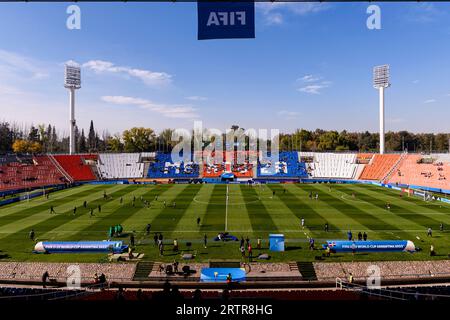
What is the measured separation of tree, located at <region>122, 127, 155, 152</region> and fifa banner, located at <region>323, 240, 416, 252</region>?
113889 millimetres

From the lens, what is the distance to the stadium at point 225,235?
21.8 meters

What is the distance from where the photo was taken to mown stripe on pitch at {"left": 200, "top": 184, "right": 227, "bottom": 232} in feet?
115

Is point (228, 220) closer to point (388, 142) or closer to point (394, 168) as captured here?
point (394, 168)

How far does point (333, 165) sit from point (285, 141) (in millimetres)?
64885

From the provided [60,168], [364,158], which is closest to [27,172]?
[60,168]

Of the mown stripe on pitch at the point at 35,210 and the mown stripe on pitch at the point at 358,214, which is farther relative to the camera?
the mown stripe on pitch at the point at 35,210

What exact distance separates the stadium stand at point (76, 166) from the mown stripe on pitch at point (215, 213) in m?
38.8

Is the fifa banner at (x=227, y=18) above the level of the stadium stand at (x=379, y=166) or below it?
above

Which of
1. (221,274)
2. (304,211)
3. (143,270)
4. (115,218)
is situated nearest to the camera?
(221,274)

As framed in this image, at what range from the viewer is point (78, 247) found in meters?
27.3

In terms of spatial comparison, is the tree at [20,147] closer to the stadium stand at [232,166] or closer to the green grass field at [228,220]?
the stadium stand at [232,166]

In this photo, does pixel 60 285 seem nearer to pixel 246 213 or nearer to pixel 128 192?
pixel 246 213

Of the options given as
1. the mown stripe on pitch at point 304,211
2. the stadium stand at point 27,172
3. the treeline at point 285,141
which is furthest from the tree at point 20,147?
the mown stripe on pitch at point 304,211

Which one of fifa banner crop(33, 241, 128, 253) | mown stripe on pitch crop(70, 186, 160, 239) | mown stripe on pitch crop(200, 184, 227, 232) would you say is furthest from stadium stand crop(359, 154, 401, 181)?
fifa banner crop(33, 241, 128, 253)
